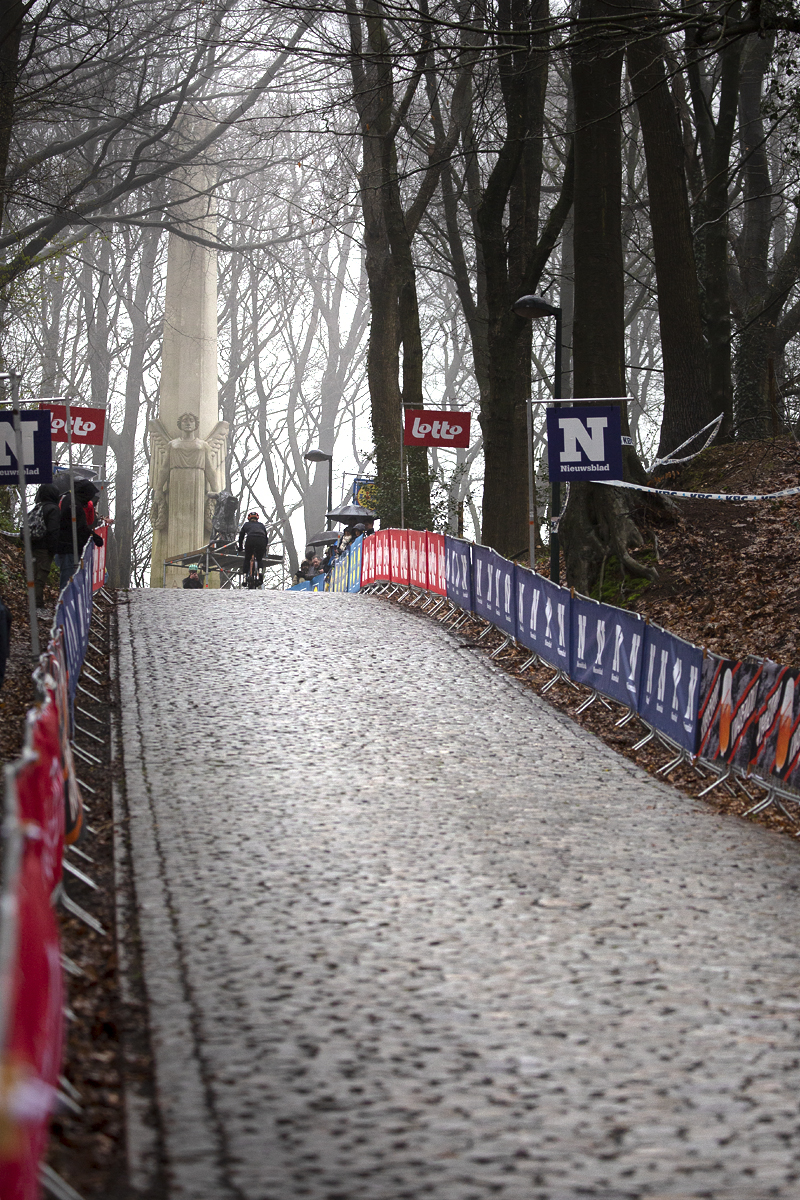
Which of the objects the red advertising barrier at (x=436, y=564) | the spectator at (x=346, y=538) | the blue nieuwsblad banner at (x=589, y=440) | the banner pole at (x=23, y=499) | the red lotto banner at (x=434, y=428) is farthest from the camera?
the spectator at (x=346, y=538)

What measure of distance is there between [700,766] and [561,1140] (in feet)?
25.3

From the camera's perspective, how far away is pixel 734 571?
62.5 feet

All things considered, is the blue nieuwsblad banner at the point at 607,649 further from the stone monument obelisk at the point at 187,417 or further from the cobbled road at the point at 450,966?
the stone monument obelisk at the point at 187,417

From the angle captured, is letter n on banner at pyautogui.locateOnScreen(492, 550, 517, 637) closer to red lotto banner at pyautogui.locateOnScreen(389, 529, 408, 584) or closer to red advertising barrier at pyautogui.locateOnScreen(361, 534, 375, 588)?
red lotto banner at pyautogui.locateOnScreen(389, 529, 408, 584)

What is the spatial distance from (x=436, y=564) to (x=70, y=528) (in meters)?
6.06

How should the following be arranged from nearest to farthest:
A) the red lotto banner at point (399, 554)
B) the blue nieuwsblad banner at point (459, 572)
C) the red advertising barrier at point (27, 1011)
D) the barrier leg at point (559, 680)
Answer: the red advertising barrier at point (27, 1011) → the barrier leg at point (559, 680) → the blue nieuwsblad banner at point (459, 572) → the red lotto banner at point (399, 554)

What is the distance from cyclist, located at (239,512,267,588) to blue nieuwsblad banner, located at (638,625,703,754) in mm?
21122

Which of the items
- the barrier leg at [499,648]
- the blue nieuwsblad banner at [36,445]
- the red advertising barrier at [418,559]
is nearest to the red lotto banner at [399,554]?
the red advertising barrier at [418,559]

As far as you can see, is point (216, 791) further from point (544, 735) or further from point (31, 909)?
point (31, 909)

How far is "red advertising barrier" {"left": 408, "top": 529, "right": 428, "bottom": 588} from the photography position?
914 inches

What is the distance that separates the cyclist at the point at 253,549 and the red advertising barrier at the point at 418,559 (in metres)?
10.5

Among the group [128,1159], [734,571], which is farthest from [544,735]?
[128,1159]

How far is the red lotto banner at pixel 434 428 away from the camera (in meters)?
23.7

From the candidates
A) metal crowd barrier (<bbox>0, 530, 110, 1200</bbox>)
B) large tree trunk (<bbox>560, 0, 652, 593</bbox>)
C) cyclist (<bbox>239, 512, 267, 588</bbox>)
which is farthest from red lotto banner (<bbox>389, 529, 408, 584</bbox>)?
metal crowd barrier (<bbox>0, 530, 110, 1200</bbox>)
